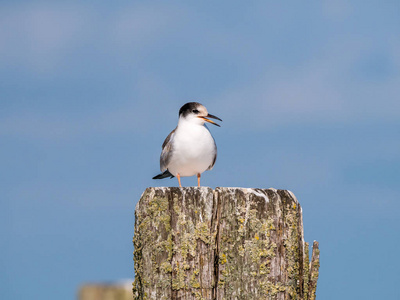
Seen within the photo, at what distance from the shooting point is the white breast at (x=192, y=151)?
783 cm

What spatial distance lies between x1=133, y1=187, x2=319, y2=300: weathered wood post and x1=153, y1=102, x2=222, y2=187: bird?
11.8 feet

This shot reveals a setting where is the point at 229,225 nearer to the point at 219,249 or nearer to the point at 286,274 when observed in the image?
the point at 219,249

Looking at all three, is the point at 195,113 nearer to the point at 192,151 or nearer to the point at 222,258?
the point at 192,151

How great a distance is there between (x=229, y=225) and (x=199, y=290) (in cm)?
55

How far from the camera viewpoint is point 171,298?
4094 mm

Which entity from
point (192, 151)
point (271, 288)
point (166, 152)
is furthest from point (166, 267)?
point (166, 152)

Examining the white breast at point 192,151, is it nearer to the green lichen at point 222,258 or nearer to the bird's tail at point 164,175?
the bird's tail at point 164,175

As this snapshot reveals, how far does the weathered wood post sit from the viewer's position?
4.08 metres

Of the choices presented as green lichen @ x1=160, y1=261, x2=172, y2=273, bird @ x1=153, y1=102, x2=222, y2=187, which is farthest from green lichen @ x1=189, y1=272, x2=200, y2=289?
bird @ x1=153, y1=102, x2=222, y2=187

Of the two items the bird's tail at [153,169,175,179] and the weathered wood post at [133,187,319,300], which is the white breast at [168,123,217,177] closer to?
the bird's tail at [153,169,175,179]

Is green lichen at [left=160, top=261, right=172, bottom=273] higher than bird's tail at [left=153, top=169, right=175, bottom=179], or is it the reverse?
bird's tail at [left=153, top=169, right=175, bottom=179]

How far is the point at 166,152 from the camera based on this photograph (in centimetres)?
813

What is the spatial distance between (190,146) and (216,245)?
3.83m

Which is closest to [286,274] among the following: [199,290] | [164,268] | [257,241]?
[257,241]
